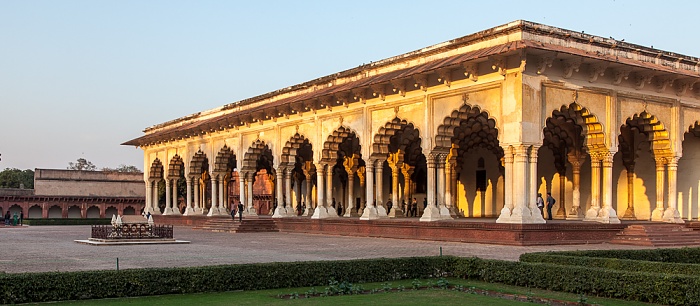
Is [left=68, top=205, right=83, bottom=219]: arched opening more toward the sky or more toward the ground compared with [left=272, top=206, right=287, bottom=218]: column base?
more toward the ground

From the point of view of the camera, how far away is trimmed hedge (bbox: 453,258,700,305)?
8.41 metres

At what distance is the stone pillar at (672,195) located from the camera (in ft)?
68.9

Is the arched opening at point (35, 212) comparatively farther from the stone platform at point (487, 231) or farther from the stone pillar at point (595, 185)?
the stone pillar at point (595, 185)

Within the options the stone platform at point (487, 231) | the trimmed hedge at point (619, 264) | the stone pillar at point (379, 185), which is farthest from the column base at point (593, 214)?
the trimmed hedge at point (619, 264)

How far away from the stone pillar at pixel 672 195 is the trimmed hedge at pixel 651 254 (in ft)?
24.7

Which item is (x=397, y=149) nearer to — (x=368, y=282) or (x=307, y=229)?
(x=307, y=229)

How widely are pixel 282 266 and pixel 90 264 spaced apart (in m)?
4.70

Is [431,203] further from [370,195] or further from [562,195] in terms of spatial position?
[562,195]

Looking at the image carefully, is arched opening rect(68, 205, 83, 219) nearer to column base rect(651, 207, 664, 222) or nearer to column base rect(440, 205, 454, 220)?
column base rect(440, 205, 454, 220)

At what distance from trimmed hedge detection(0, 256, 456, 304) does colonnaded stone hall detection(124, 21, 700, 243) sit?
25.1 ft

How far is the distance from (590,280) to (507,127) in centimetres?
929

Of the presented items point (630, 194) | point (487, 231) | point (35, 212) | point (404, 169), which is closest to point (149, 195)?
point (404, 169)

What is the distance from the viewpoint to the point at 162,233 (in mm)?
21406


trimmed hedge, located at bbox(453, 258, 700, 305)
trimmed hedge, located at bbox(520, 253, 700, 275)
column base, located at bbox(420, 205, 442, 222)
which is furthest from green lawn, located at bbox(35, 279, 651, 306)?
column base, located at bbox(420, 205, 442, 222)
